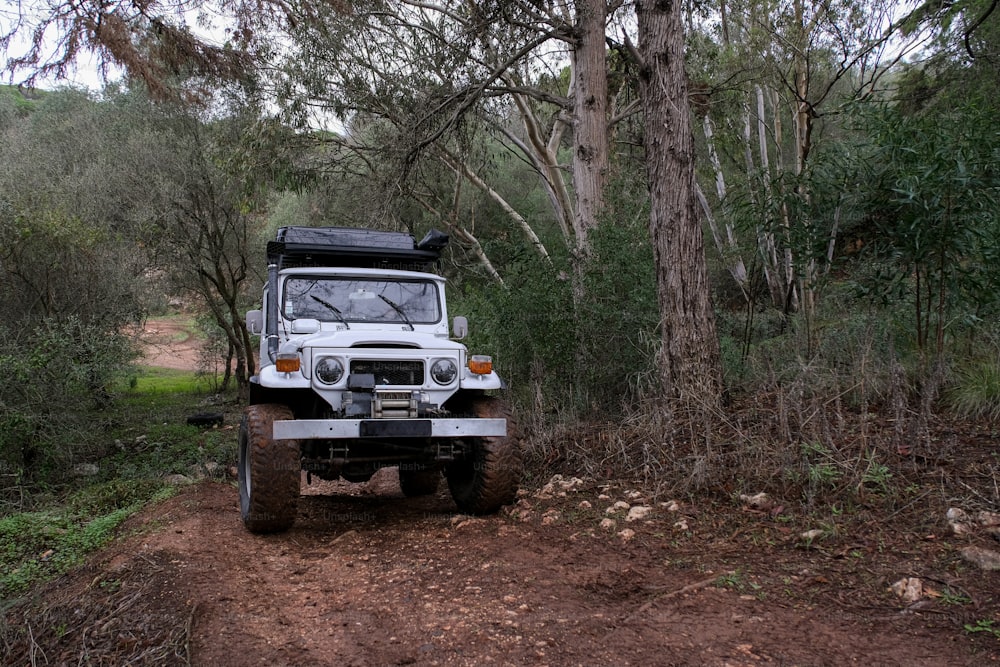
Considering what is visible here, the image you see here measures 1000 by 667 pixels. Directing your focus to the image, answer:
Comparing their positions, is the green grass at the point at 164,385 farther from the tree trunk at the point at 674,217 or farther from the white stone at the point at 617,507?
the white stone at the point at 617,507

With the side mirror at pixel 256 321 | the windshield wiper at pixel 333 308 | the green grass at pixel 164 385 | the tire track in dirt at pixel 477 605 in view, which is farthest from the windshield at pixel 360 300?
the green grass at pixel 164 385

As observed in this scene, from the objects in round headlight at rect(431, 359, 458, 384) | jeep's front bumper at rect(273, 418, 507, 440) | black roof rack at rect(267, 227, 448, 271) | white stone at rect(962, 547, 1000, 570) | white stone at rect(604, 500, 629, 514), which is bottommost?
white stone at rect(604, 500, 629, 514)

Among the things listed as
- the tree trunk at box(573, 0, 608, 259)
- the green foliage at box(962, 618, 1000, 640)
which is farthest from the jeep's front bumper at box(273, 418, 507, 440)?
the tree trunk at box(573, 0, 608, 259)

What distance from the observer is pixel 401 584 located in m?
4.63

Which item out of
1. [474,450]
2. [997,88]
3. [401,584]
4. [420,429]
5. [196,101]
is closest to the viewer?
[401,584]

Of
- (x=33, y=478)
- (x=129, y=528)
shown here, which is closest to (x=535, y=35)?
(x=129, y=528)

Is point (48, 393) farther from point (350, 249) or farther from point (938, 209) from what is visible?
point (938, 209)

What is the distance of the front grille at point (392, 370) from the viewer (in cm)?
589

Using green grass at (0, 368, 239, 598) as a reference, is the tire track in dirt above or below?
above

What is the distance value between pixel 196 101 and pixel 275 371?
4.47m

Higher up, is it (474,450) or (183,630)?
(474,450)

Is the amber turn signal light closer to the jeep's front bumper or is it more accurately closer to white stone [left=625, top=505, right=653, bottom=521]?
the jeep's front bumper

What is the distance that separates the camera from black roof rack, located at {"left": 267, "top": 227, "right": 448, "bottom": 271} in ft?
22.5

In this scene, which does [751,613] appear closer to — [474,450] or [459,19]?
[474,450]
